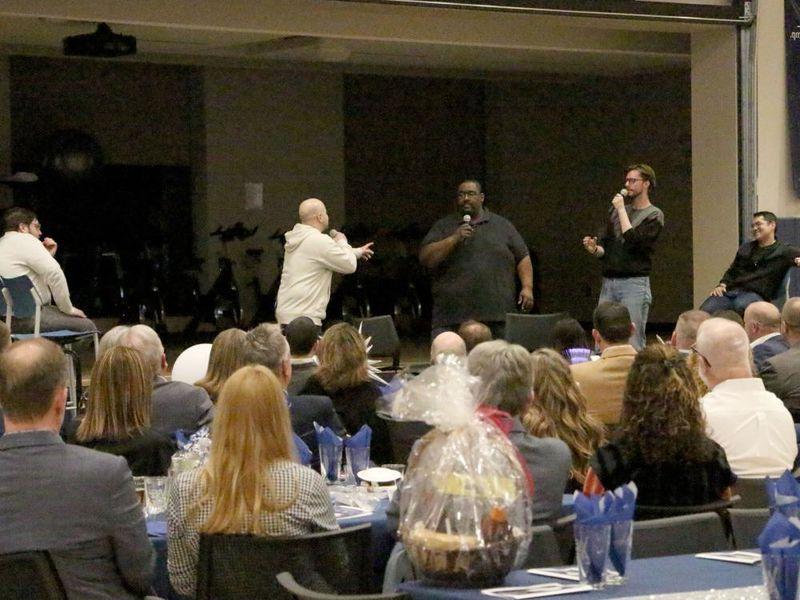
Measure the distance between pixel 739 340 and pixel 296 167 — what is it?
1334 cm

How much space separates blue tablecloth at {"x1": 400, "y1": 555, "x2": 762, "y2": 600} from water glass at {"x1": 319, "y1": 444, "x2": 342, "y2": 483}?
1.59m

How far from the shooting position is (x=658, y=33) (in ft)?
41.0

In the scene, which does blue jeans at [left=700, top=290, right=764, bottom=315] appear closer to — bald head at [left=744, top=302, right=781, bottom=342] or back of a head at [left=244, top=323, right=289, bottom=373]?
bald head at [left=744, top=302, right=781, bottom=342]

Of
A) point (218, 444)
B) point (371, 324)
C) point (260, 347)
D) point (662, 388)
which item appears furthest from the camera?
point (371, 324)

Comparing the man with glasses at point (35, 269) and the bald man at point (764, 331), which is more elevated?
the man with glasses at point (35, 269)

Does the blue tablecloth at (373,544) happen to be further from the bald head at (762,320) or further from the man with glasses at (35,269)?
the man with glasses at (35,269)

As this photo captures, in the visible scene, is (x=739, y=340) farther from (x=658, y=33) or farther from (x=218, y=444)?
(x=658, y=33)

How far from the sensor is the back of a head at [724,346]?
4.50 m

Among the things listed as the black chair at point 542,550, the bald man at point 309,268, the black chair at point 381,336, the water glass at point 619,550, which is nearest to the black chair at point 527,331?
the black chair at point 381,336

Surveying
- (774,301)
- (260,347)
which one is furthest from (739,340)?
(774,301)

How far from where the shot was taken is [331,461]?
4695mm

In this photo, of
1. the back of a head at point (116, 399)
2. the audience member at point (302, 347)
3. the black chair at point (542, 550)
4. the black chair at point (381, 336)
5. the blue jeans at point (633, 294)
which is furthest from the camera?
the blue jeans at point (633, 294)

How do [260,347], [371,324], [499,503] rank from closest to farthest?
[499,503], [260,347], [371,324]

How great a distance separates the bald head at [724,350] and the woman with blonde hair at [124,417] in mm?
1775
